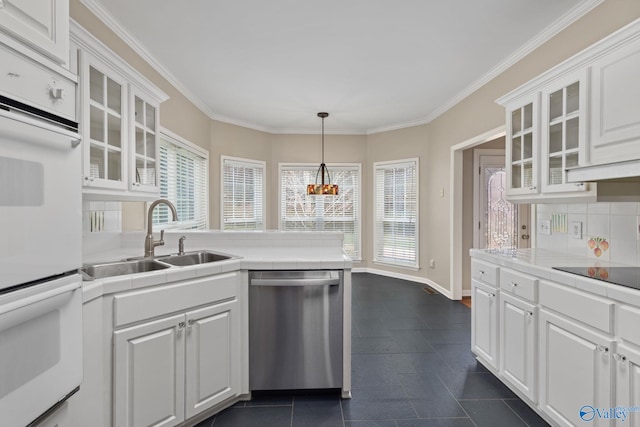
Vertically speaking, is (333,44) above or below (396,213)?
above

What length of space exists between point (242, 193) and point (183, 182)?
1.46m

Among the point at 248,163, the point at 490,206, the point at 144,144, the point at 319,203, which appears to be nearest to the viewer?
the point at 144,144

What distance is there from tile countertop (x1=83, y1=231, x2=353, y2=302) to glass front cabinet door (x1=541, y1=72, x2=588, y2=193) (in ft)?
4.93

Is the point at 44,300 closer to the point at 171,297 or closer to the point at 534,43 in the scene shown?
the point at 171,297

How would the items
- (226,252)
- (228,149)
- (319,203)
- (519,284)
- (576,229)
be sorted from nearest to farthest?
(519,284) → (576,229) → (226,252) → (228,149) → (319,203)

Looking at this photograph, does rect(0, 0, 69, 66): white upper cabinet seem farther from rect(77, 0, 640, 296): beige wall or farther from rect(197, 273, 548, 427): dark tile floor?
rect(197, 273, 548, 427): dark tile floor

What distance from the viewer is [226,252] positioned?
8.34 ft

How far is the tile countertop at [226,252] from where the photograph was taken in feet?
5.46

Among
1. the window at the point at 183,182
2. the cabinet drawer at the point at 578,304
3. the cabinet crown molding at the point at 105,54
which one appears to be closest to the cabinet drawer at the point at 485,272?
the cabinet drawer at the point at 578,304

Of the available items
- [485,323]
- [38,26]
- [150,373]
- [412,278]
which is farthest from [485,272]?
[412,278]

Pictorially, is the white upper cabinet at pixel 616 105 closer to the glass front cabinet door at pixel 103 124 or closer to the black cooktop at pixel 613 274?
the black cooktop at pixel 613 274

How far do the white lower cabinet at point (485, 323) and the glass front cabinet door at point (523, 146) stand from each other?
0.81 metres

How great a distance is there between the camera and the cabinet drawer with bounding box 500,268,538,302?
1985 millimetres

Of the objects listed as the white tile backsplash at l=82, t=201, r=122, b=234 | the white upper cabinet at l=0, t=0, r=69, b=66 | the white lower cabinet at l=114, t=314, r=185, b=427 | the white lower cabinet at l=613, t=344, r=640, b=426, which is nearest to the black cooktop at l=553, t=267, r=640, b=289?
the white lower cabinet at l=613, t=344, r=640, b=426
